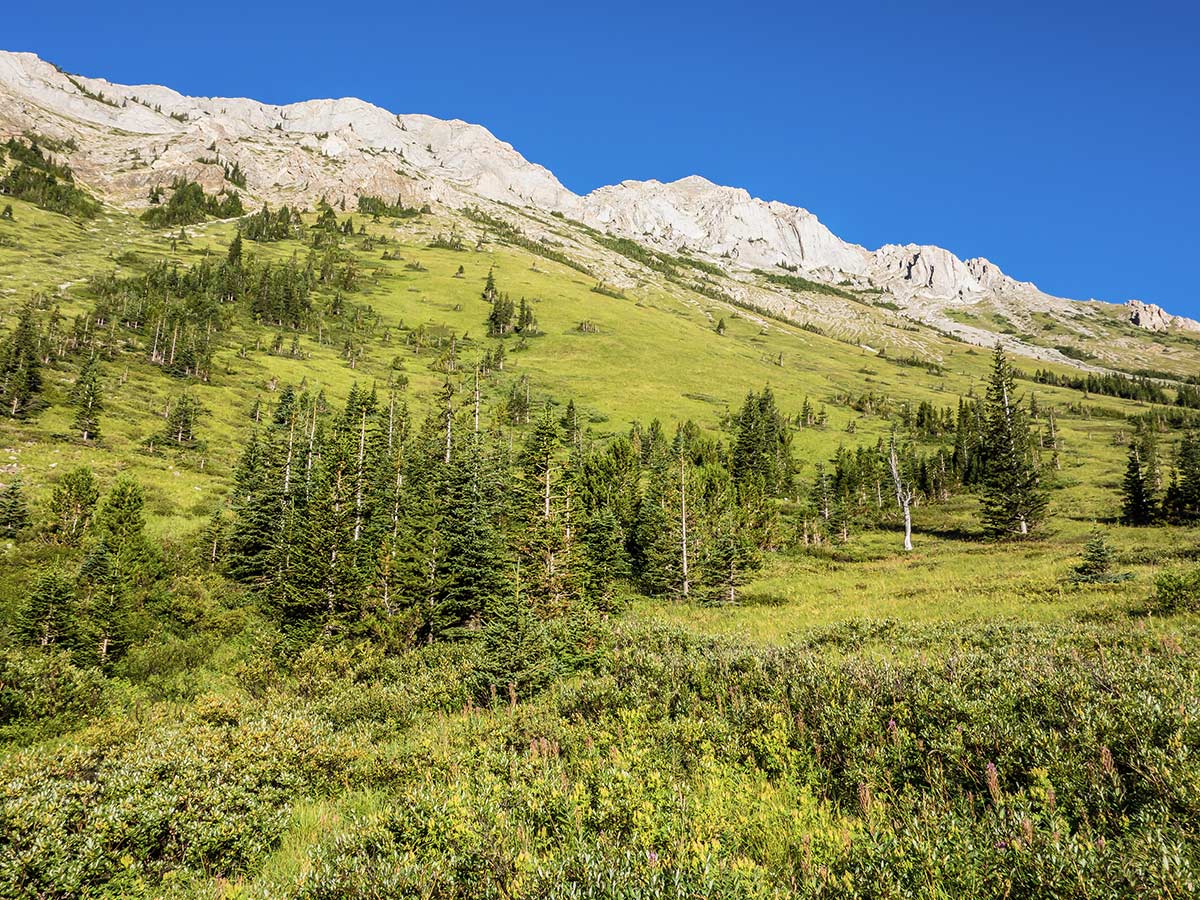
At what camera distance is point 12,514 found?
41062 millimetres

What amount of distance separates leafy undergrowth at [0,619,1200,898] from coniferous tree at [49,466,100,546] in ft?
129

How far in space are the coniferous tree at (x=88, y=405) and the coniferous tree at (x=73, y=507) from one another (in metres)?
25.1

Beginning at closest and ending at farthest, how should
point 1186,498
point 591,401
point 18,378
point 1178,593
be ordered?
point 1178,593, point 1186,498, point 18,378, point 591,401

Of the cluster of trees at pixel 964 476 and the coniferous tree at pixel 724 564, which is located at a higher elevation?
the cluster of trees at pixel 964 476

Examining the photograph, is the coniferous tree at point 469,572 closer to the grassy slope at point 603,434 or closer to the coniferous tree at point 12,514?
the grassy slope at point 603,434

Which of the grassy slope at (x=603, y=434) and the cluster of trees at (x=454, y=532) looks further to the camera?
the cluster of trees at (x=454, y=532)

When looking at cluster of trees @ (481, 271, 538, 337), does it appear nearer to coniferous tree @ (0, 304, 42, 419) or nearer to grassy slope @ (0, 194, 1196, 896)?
grassy slope @ (0, 194, 1196, 896)

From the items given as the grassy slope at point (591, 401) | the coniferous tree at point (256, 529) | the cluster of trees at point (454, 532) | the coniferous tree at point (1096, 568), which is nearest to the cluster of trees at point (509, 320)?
the grassy slope at point (591, 401)

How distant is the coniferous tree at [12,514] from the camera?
40.5 meters

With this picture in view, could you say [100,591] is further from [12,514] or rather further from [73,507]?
[12,514]

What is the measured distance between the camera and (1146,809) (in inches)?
213

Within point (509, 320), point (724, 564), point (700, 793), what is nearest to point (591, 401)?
point (509, 320)

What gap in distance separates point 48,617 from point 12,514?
74.5 feet

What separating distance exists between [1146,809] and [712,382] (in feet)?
498
